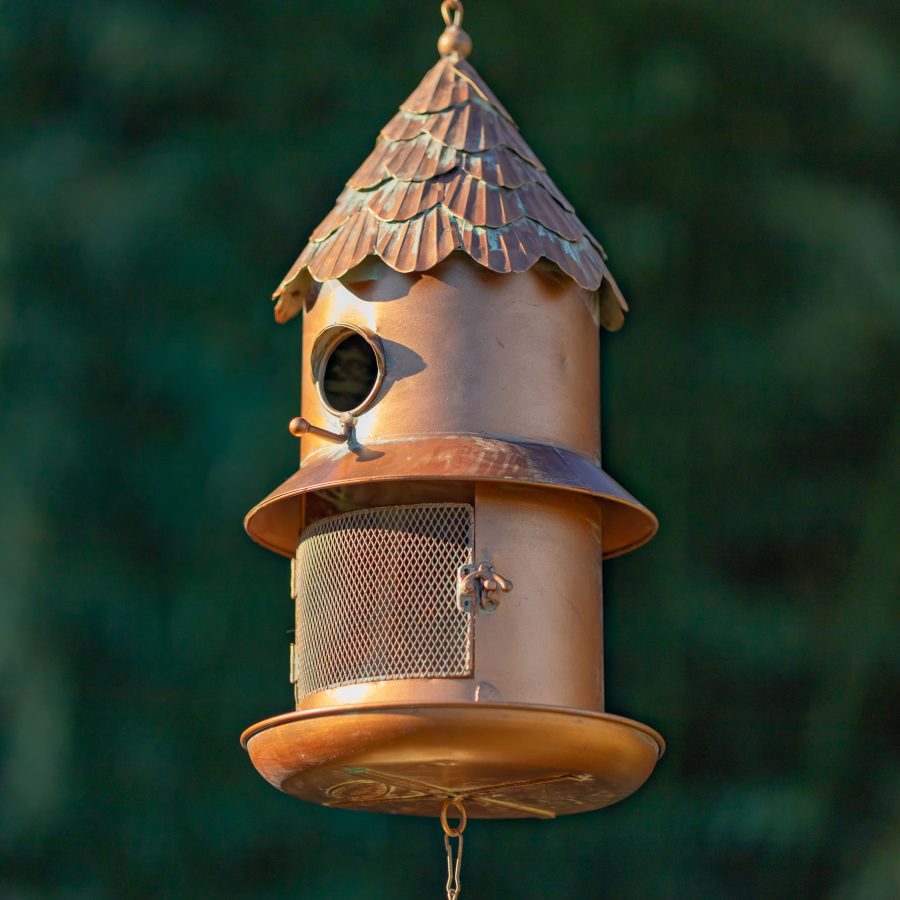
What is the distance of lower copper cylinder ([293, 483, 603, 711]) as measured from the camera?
19.1ft

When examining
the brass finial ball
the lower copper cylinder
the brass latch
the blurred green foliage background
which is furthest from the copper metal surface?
the blurred green foliage background

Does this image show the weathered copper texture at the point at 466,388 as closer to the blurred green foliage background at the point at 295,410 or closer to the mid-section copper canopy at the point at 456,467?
the mid-section copper canopy at the point at 456,467

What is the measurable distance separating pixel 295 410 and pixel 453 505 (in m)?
2.79

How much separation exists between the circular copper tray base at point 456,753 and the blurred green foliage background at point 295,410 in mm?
2355

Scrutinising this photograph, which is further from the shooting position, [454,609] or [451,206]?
[451,206]

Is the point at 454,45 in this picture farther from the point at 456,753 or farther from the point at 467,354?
the point at 456,753

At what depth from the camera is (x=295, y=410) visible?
8672 millimetres

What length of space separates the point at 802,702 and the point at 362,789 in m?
2.82

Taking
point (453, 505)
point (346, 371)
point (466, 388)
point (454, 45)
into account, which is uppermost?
point (454, 45)

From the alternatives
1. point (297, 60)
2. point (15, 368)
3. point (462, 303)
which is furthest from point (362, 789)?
point (297, 60)

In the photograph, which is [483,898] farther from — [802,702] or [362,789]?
[362,789]

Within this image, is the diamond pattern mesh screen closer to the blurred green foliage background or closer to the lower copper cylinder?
the lower copper cylinder

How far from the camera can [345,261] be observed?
6.19m

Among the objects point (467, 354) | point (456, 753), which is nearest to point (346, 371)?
point (467, 354)
